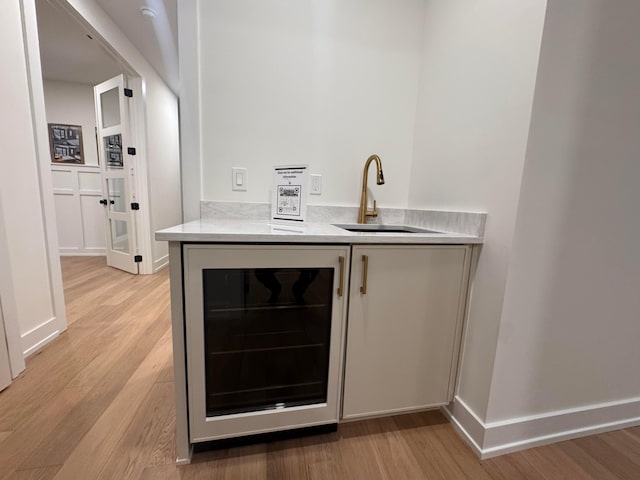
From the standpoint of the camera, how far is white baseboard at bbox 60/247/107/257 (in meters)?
4.23

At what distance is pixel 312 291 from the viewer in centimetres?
112

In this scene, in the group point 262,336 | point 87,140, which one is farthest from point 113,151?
point 262,336

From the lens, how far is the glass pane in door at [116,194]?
11.2ft

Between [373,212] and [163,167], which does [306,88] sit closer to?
[373,212]

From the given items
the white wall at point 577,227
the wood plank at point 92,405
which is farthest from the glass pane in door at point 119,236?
the white wall at point 577,227

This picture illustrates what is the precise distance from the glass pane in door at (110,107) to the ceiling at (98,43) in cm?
42

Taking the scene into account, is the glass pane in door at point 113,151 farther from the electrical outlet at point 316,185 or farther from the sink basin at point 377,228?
the sink basin at point 377,228

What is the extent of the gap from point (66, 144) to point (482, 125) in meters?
5.46

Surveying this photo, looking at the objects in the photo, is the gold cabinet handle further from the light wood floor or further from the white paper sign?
the light wood floor

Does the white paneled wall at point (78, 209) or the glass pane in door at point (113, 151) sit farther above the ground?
the glass pane in door at point (113, 151)

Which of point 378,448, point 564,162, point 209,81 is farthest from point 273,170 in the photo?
point 378,448

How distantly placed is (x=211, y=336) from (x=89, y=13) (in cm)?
A: 280

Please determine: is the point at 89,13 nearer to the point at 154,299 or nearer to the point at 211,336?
the point at 154,299

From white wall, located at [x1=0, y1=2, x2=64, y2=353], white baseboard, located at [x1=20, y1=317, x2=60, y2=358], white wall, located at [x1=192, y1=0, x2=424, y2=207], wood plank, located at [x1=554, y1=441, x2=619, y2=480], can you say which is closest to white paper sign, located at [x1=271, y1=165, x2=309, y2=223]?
white wall, located at [x1=192, y1=0, x2=424, y2=207]
